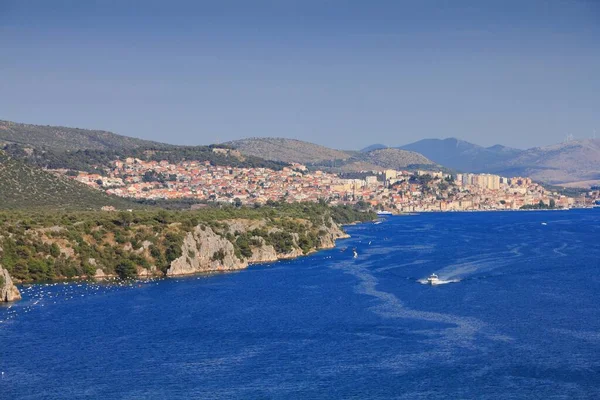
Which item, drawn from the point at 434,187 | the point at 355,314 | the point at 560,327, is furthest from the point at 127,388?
the point at 434,187

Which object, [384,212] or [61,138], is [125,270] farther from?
[61,138]

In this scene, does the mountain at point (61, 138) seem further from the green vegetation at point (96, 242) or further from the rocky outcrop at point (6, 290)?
the rocky outcrop at point (6, 290)

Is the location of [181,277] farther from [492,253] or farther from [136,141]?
[136,141]

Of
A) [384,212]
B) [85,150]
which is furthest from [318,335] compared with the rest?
[85,150]

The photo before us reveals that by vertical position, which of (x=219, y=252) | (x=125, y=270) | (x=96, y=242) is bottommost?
(x=125, y=270)

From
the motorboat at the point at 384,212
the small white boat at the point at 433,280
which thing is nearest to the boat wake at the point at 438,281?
the small white boat at the point at 433,280
